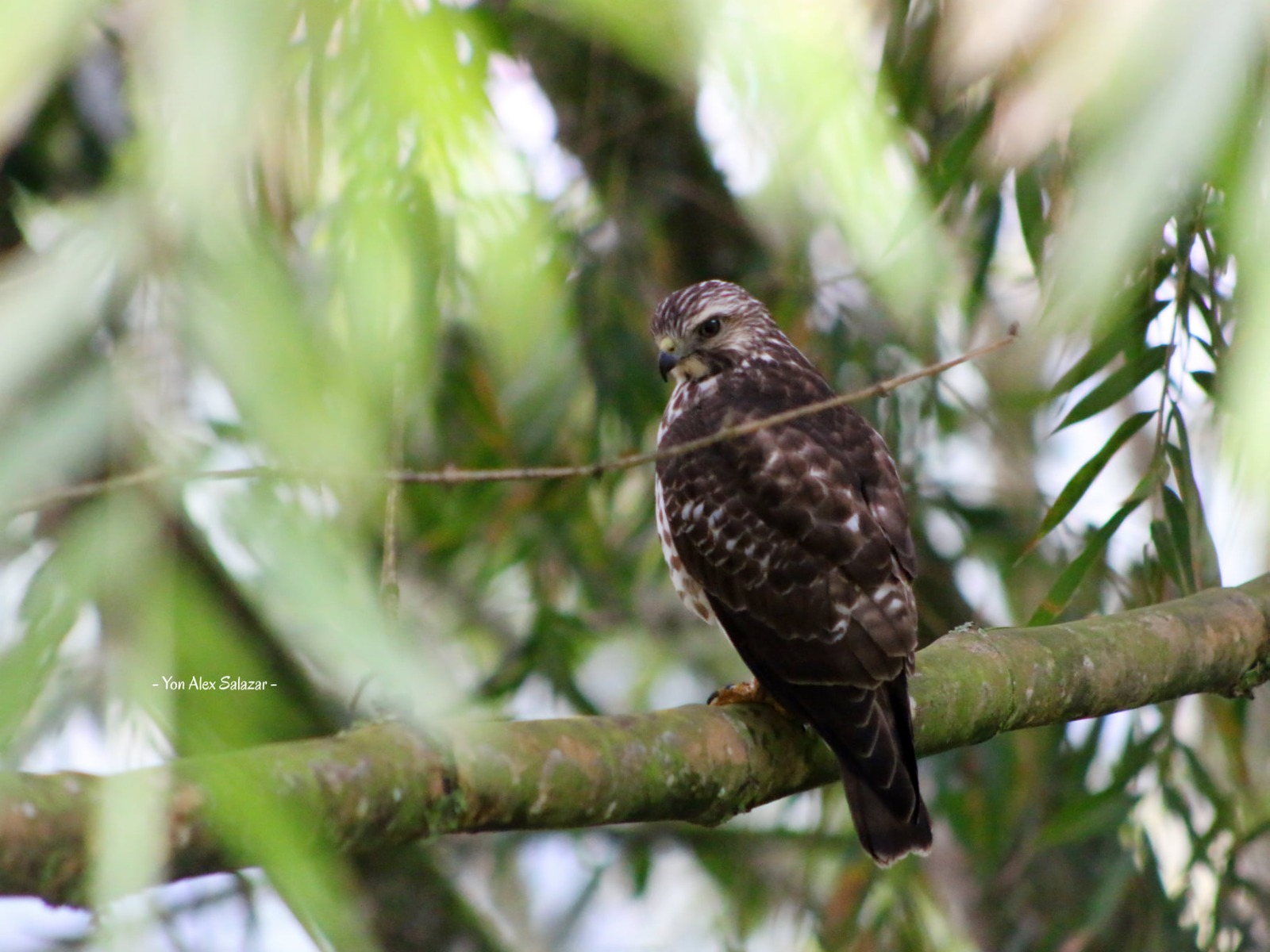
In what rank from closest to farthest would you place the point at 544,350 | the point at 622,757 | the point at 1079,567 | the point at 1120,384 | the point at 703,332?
the point at 622,757 < the point at 1079,567 < the point at 1120,384 < the point at 544,350 < the point at 703,332

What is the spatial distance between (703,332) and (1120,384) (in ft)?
3.62

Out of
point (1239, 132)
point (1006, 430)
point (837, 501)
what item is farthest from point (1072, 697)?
point (1006, 430)

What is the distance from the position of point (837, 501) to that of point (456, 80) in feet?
6.36

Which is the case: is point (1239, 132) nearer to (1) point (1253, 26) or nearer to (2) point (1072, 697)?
(1) point (1253, 26)

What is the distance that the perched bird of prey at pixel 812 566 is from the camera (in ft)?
8.68

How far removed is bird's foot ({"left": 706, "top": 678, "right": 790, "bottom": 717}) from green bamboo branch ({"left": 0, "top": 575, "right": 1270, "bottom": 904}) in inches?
2.7

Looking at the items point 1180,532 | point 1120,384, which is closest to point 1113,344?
point 1120,384

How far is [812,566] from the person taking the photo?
9.43 ft

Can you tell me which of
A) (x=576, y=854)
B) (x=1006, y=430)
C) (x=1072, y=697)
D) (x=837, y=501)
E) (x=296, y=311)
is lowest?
(x=576, y=854)

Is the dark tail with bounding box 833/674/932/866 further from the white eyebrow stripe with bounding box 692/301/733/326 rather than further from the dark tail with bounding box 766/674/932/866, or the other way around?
the white eyebrow stripe with bounding box 692/301/733/326

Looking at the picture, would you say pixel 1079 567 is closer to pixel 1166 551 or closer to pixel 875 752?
pixel 1166 551

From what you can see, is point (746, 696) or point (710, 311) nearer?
point (746, 696)

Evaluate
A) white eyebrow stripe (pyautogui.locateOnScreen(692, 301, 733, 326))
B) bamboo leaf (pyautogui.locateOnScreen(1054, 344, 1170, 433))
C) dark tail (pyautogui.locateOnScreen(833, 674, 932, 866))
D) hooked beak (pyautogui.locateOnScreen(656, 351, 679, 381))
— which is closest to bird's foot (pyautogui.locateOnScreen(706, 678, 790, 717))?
dark tail (pyautogui.locateOnScreen(833, 674, 932, 866))

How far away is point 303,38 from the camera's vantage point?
1237mm
